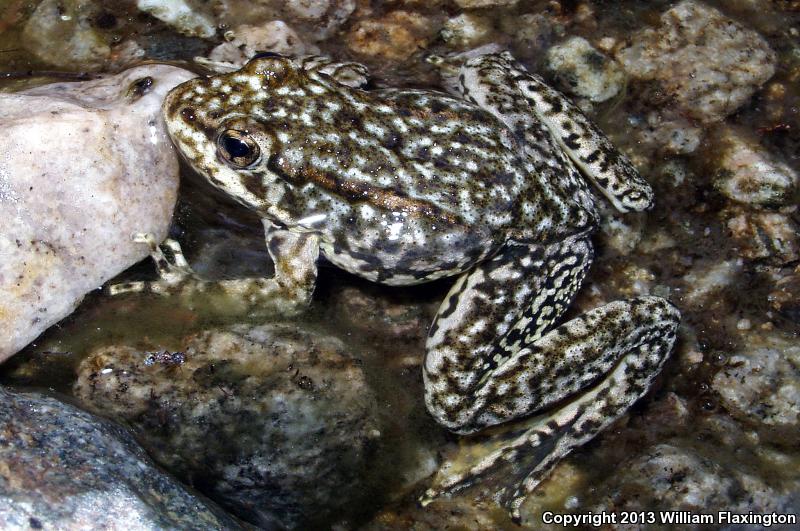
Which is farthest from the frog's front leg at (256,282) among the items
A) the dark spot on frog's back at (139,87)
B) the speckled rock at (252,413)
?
the dark spot on frog's back at (139,87)

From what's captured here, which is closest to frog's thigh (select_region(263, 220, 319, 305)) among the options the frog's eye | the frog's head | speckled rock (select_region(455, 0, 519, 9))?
the frog's head

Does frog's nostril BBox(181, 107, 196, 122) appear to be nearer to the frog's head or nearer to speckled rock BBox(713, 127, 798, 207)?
the frog's head

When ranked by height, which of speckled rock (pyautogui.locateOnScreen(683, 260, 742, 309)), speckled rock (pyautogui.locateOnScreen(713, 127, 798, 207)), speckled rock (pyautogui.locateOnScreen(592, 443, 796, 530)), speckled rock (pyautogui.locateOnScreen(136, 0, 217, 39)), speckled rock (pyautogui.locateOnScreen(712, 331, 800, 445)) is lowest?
speckled rock (pyautogui.locateOnScreen(592, 443, 796, 530))

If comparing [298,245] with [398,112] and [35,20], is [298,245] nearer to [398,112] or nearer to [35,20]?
[398,112]

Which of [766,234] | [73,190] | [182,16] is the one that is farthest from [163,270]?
[766,234]

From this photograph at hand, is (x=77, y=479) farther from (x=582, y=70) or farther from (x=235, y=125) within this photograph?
(x=582, y=70)

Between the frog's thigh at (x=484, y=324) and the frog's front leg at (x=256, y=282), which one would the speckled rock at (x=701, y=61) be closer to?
the frog's thigh at (x=484, y=324)
